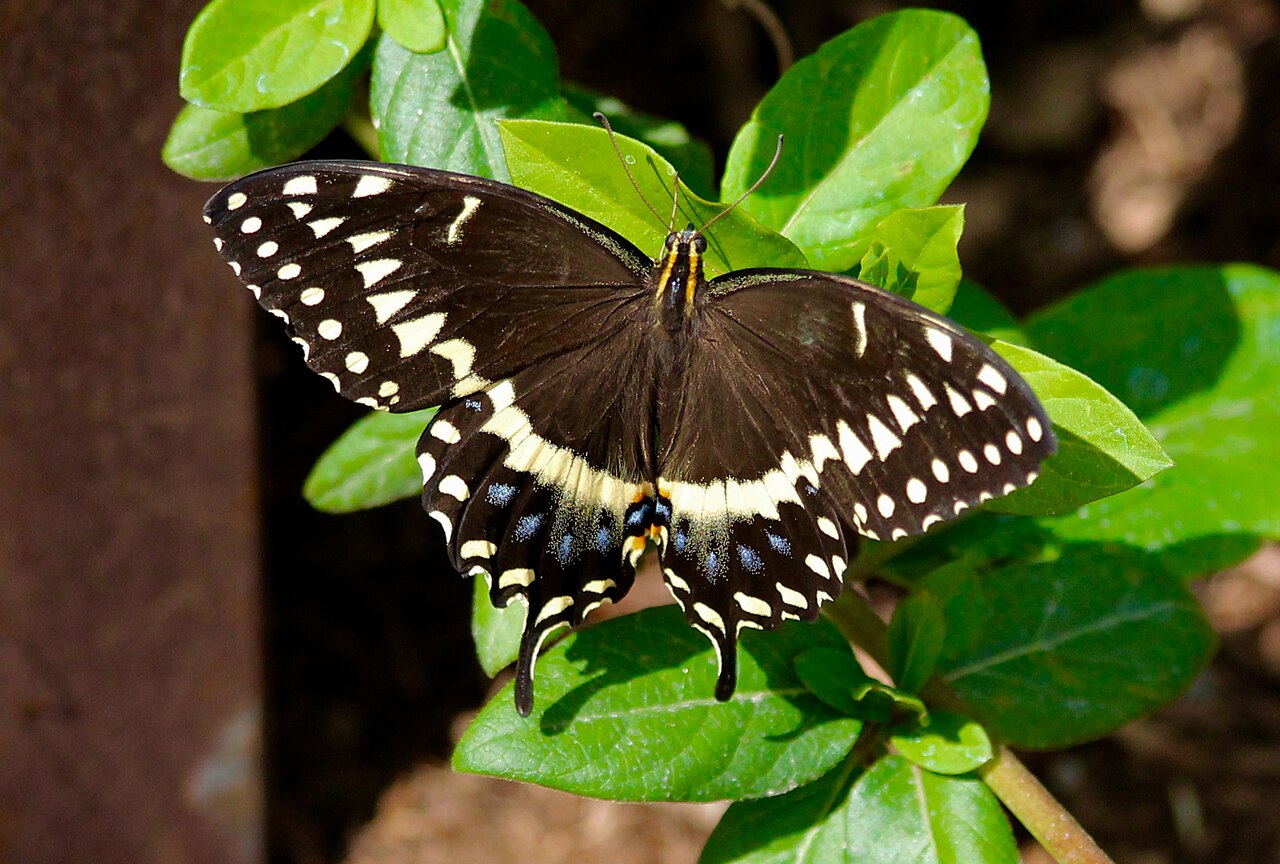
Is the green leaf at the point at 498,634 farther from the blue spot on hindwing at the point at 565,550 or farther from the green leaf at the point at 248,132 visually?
the green leaf at the point at 248,132

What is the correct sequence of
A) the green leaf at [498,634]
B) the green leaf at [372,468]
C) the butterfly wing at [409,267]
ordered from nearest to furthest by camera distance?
the butterfly wing at [409,267] < the green leaf at [498,634] < the green leaf at [372,468]

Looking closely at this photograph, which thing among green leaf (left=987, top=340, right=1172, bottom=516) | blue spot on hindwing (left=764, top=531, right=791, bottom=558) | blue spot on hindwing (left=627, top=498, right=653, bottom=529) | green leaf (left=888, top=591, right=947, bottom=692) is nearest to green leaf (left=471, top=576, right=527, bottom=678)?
blue spot on hindwing (left=627, top=498, right=653, bottom=529)

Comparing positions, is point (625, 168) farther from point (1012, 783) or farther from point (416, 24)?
point (1012, 783)

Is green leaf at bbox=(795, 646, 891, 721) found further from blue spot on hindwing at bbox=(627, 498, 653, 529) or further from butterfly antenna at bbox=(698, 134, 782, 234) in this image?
butterfly antenna at bbox=(698, 134, 782, 234)

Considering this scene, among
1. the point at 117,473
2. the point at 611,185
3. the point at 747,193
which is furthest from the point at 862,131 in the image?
the point at 117,473

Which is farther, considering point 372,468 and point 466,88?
point 372,468

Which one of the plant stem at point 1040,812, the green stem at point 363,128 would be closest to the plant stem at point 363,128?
the green stem at point 363,128
